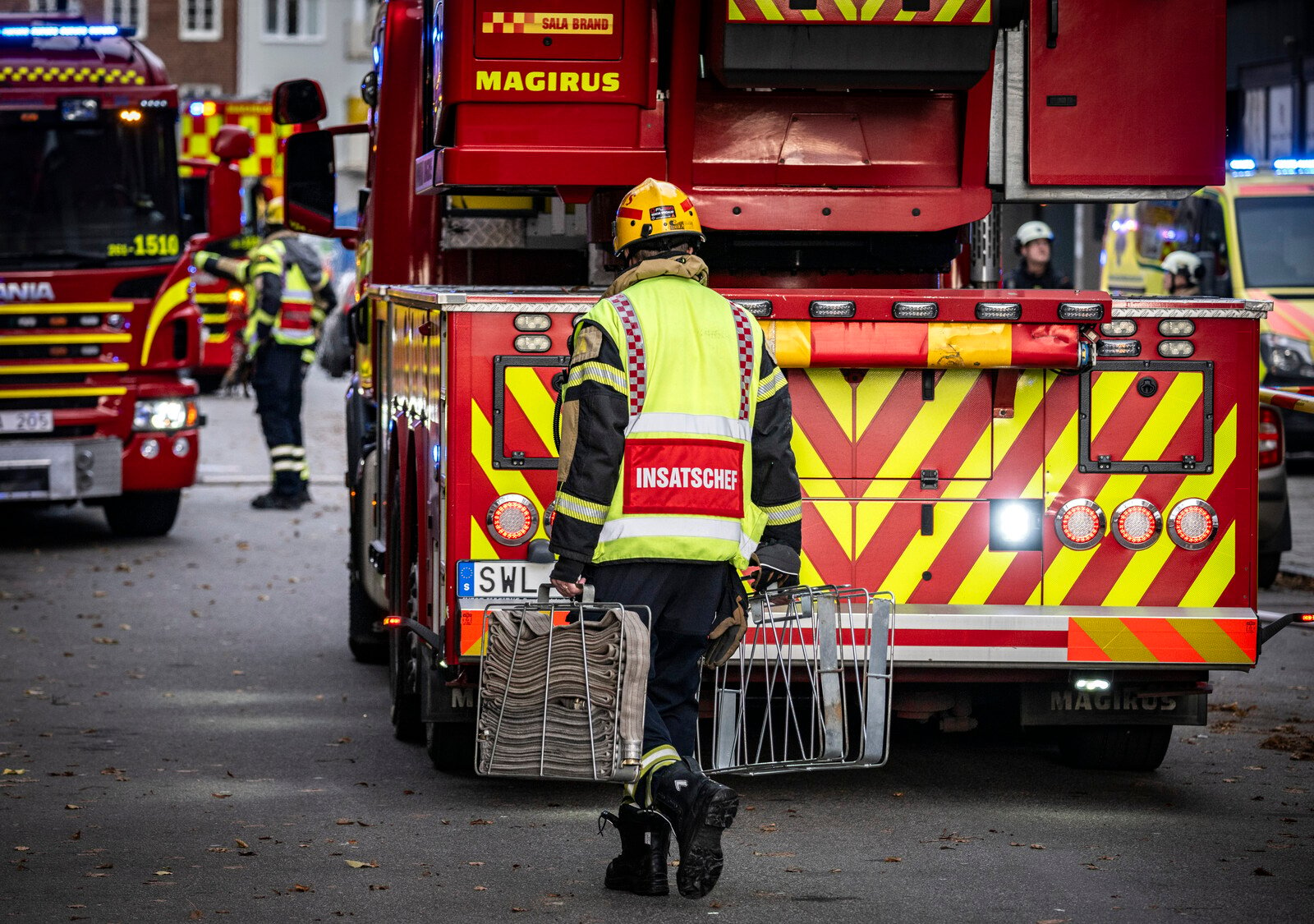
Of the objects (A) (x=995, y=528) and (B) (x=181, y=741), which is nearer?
(A) (x=995, y=528)

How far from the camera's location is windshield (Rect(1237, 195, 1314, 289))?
18234mm

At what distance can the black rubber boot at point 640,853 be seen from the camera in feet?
18.7

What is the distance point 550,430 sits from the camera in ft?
22.0

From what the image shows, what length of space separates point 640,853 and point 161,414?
913 centimetres

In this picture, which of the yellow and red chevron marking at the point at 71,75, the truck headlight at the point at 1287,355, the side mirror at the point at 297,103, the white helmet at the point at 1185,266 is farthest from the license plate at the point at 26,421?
the truck headlight at the point at 1287,355

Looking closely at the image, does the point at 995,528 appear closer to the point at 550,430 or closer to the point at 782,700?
the point at 782,700

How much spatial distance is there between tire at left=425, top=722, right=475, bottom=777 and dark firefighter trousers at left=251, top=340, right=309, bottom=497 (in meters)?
8.58

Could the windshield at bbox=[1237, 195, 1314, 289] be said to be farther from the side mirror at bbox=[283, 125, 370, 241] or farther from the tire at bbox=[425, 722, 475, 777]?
the tire at bbox=[425, 722, 475, 777]

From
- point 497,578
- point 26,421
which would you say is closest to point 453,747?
point 497,578

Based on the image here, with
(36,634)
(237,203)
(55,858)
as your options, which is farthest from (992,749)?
(237,203)

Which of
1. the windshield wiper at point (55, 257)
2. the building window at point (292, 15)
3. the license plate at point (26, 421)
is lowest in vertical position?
the license plate at point (26, 421)

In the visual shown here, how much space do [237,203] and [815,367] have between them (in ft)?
26.5

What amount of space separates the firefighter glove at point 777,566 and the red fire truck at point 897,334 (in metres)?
0.94

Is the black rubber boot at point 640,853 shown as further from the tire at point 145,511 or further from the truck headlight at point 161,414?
the tire at point 145,511
